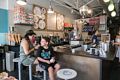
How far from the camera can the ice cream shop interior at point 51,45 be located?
3816 mm

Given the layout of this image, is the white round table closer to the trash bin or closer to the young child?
the young child

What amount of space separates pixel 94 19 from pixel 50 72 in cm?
901

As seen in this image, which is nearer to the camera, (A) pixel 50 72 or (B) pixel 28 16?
(A) pixel 50 72

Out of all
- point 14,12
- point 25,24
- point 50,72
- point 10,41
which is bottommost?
point 50,72

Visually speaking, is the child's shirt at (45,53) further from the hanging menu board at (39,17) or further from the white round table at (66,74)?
the hanging menu board at (39,17)

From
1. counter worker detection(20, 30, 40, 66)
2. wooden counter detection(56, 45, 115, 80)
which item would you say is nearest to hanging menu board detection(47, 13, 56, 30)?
counter worker detection(20, 30, 40, 66)

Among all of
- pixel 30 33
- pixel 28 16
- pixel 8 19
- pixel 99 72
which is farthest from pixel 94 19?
pixel 99 72

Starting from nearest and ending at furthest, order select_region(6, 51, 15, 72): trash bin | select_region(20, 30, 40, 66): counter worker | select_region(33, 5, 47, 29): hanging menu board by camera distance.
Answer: select_region(20, 30, 40, 66): counter worker, select_region(6, 51, 15, 72): trash bin, select_region(33, 5, 47, 29): hanging menu board

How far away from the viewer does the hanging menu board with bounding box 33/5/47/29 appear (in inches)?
320

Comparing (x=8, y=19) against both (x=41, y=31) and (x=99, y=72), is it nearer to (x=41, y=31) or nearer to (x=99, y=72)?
(x=41, y=31)

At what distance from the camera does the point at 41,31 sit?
8664 mm

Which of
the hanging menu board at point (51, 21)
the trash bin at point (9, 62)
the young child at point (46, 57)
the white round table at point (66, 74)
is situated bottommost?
the trash bin at point (9, 62)

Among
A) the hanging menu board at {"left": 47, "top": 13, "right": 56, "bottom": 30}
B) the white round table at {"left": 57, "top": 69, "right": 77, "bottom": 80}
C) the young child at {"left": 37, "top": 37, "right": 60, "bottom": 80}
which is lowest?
the white round table at {"left": 57, "top": 69, "right": 77, "bottom": 80}

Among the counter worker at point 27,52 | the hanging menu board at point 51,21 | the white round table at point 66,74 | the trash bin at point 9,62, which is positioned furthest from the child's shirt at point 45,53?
the hanging menu board at point 51,21
